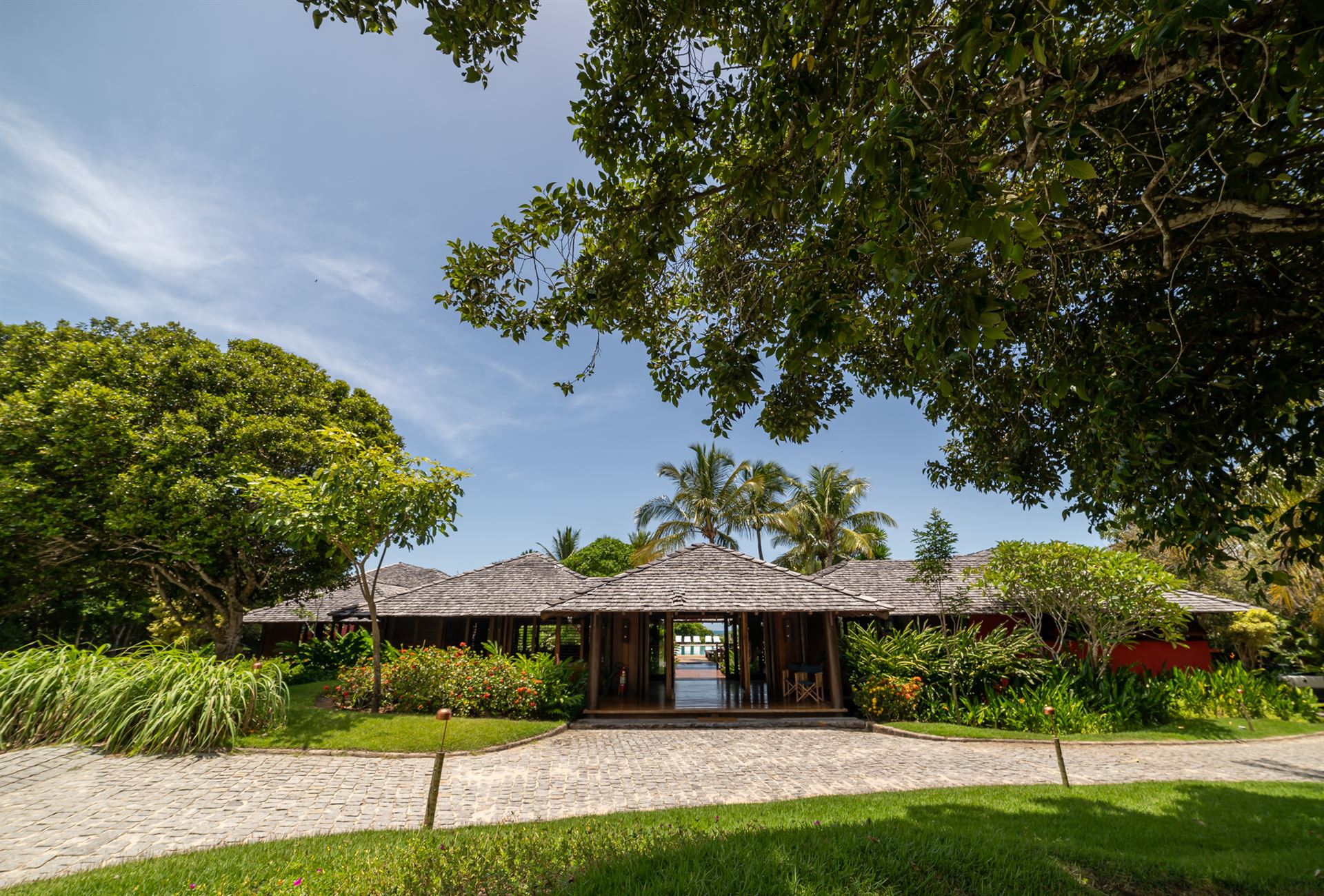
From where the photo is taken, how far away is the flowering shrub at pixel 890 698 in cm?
1298

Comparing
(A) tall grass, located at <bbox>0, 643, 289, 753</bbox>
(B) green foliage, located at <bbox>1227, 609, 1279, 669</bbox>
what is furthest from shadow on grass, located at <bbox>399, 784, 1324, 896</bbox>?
(B) green foliage, located at <bbox>1227, 609, 1279, 669</bbox>

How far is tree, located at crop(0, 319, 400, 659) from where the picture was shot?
12672 millimetres

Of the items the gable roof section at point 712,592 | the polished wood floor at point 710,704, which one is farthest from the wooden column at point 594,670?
the gable roof section at point 712,592

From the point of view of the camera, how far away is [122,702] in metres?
8.73

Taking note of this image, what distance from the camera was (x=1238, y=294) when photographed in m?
4.58

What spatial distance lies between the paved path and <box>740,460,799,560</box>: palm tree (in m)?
19.1

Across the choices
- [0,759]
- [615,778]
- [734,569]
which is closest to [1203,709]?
[734,569]

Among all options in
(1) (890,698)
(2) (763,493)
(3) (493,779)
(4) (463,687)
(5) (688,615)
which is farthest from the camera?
(2) (763,493)

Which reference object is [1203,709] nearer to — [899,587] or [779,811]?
[899,587]

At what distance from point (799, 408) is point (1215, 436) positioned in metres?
3.39

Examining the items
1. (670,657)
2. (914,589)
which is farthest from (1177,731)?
(670,657)

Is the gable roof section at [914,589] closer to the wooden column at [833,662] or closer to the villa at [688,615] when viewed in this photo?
the villa at [688,615]

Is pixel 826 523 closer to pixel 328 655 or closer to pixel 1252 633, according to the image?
pixel 1252 633

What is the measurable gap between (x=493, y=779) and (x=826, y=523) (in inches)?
1037
